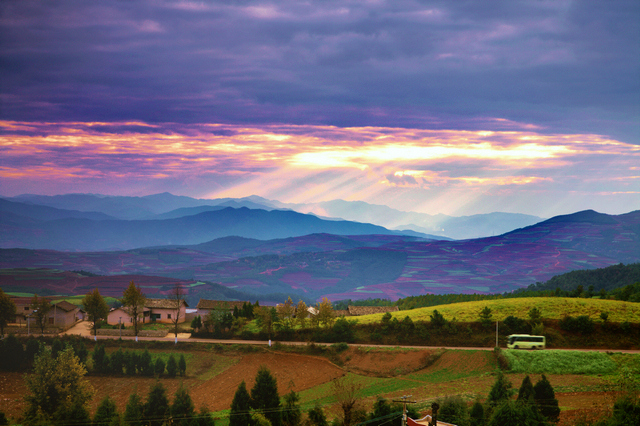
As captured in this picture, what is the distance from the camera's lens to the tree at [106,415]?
121 ft

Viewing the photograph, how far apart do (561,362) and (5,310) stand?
252ft

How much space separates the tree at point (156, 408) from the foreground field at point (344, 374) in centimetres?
536

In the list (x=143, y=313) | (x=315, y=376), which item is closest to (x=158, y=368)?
(x=315, y=376)

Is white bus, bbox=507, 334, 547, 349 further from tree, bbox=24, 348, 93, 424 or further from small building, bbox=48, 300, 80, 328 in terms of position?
small building, bbox=48, 300, 80, 328

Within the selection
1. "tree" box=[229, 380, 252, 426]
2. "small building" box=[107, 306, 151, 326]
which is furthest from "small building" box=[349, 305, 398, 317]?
"tree" box=[229, 380, 252, 426]

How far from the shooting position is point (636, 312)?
2485 inches

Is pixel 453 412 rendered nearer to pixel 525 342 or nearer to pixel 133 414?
pixel 133 414

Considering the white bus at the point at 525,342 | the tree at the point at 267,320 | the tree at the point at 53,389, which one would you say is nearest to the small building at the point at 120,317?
the tree at the point at 267,320

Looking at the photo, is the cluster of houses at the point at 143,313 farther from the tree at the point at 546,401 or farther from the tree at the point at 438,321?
the tree at the point at 546,401

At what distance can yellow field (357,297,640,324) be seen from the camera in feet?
208

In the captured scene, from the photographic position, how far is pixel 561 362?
5019 cm

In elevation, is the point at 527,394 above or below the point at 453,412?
above

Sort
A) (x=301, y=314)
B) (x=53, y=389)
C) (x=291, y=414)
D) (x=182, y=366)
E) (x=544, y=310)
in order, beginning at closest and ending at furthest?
1. (x=291, y=414)
2. (x=53, y=389)
3. (x=182, y=366)
4. (x=544, y=310)
5. (x=301, y=314)

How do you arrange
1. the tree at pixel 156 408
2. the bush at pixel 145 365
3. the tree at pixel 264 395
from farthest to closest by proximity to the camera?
the bush at pixel 145 365, the tree at pixel 264 395, the tree at pixel 156 408
